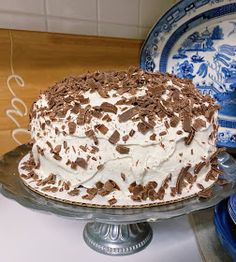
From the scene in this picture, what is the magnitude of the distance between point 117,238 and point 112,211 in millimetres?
169

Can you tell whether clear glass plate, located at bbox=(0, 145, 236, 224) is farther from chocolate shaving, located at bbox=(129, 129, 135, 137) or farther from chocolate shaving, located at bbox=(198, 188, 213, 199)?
chocolate shaving, located at bbox=(129, 129, 135, 137)

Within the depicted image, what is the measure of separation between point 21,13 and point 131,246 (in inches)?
26.0

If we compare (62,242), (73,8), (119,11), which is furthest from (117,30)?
(62,242)

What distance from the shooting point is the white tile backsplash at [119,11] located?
37.6 inches

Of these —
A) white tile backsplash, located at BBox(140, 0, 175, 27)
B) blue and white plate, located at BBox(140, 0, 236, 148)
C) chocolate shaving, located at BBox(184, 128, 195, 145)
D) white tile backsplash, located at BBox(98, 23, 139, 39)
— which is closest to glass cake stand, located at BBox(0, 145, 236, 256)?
chocolate shaving, located at BBox(184, 128, 195, 145)

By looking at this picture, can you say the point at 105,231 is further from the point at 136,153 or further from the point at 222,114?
the point at 222,114

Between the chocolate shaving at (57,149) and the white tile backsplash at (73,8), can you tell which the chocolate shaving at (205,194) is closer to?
the chocolate shaving at (57,149)

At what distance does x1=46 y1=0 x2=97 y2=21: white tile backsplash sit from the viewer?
88 cm

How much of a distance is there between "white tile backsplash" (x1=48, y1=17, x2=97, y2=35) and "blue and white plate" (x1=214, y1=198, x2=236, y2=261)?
64 centimetres

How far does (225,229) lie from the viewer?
528mm

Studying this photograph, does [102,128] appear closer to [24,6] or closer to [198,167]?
[198,167]

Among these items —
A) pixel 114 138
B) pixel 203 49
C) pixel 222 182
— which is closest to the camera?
pixel 114 138

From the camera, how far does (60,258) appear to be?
0.60 meters

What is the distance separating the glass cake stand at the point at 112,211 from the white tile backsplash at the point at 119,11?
48 centimetres
